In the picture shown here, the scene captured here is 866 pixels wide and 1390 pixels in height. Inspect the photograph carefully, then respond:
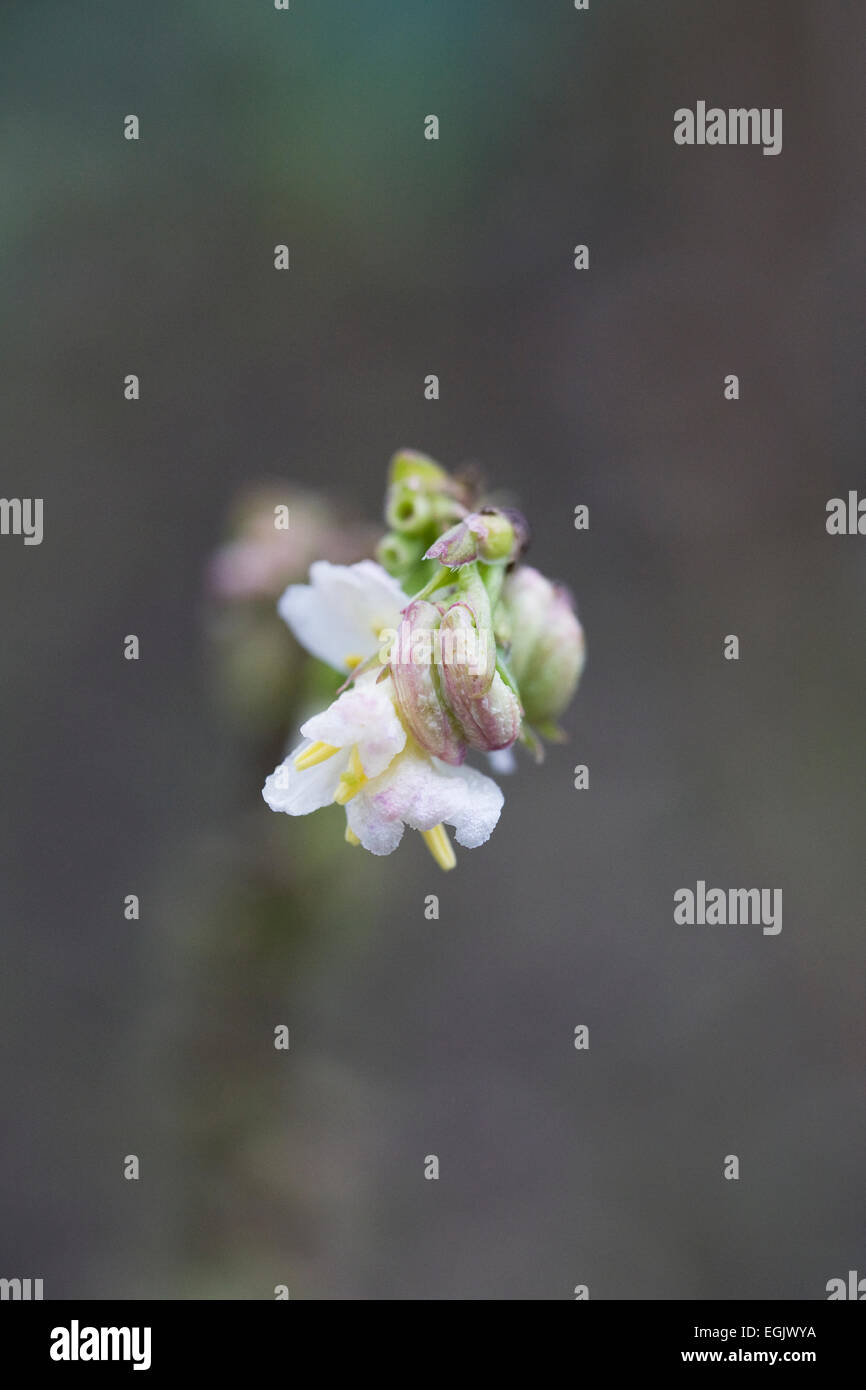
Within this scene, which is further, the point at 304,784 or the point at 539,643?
the point at 539,643

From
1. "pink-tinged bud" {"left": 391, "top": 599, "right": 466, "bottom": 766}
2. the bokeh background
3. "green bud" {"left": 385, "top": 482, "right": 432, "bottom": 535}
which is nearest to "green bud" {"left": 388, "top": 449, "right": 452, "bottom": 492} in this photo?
"green bud" {"left": 385, "top": 482, "right": 432, "bottom": 535}

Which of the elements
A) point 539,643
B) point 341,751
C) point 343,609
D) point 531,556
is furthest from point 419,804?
point 531,556

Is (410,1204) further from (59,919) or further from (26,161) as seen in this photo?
(26,161)

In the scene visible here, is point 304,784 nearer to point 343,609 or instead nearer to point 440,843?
point 440,843

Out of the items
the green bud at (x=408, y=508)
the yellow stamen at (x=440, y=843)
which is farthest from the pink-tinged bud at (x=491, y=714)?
the green bud at (x=408, y=508)

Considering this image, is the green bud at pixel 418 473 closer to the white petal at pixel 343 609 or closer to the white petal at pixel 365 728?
the white petal at pixel 343 609

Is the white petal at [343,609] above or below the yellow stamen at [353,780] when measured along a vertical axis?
above

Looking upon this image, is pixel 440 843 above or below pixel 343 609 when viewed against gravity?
below
